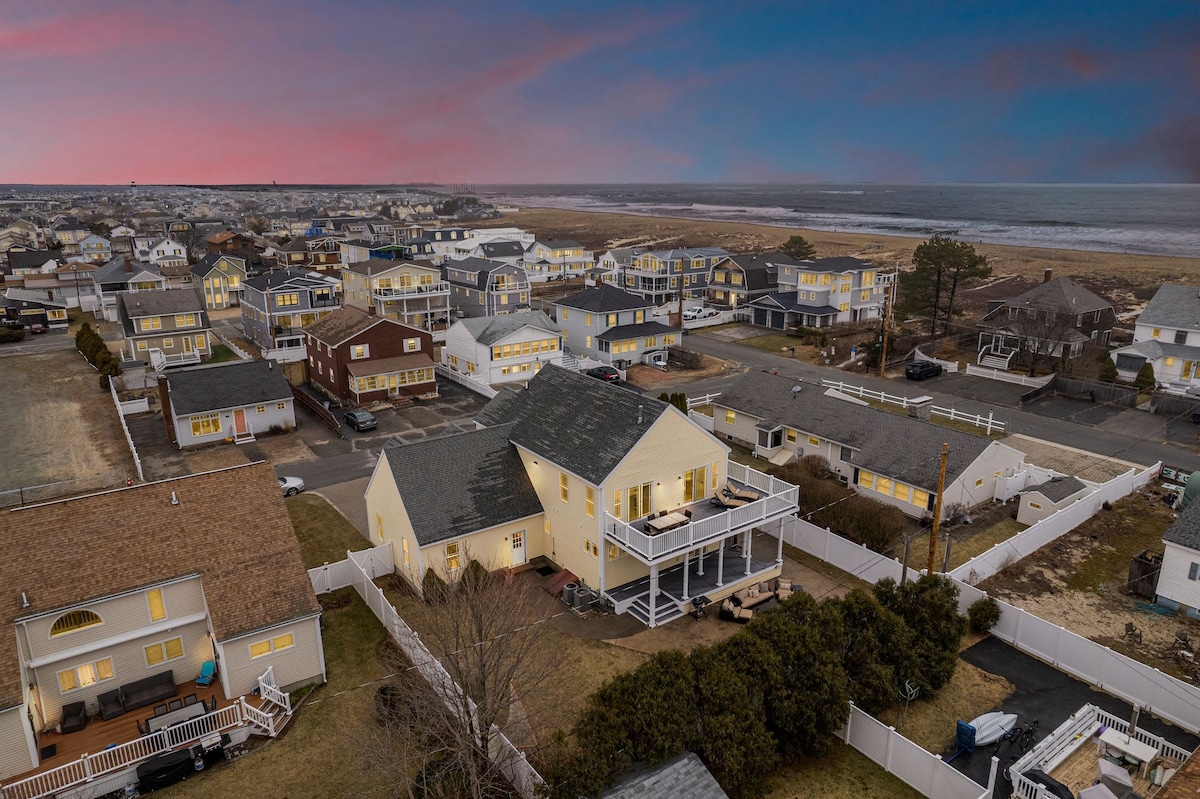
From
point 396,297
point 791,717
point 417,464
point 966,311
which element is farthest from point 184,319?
point 966,311

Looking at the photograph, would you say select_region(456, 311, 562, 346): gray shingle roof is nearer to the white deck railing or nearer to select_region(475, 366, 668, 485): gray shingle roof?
select_region(475, 366, 668, 485): gray shingle roof

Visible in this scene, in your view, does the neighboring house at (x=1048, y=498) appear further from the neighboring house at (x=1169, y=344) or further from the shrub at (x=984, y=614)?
the neighboring house at (x=1169, y=344)

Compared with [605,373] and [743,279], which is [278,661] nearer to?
[605,373]

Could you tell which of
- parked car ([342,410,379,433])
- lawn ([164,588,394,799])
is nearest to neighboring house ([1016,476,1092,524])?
lawn ([164,588,394,799])

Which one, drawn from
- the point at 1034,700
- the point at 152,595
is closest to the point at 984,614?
the point at 1034,700

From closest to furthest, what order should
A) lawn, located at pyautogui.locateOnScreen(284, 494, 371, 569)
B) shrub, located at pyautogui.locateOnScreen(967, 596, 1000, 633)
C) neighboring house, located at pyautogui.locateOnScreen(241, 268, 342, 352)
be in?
shrub, located at pyautogui.locateOnScreen(967, 596, 1000, 633) → lawn, located at pyautogui.locateOnScreen(284, 494, 371, 569) → neighboring house, located at pyautogui.locateOnScreen(241, 268, 342, 352)
